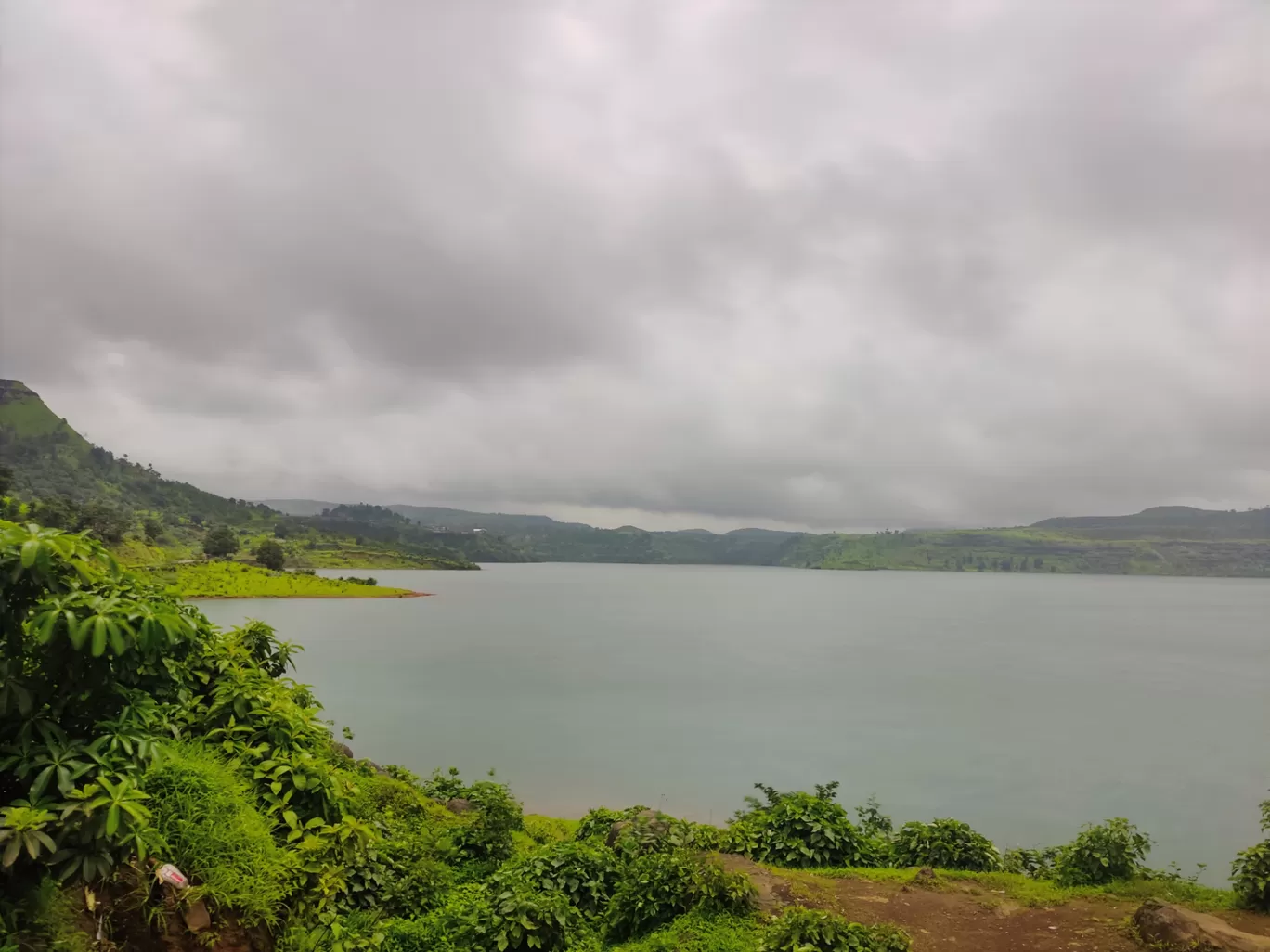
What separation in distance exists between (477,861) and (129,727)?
327 inches

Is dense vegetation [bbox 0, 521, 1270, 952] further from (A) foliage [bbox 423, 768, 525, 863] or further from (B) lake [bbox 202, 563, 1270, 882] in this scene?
(B) lake [bbox 202, 563, 1270, 882]

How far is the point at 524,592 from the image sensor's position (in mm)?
119875

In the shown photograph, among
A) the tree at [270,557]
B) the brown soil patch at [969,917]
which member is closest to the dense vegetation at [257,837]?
the brown soil patch at [969,917]

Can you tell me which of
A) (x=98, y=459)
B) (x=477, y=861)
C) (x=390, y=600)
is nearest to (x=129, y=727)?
(x=477, y=861)

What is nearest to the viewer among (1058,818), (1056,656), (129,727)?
(129,727)


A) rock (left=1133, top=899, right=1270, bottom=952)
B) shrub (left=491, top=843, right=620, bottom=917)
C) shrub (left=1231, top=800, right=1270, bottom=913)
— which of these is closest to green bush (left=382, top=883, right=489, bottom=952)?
shrub (left=491, top=843, right=620, bottom=917)

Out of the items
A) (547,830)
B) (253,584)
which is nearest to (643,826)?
(547,830)

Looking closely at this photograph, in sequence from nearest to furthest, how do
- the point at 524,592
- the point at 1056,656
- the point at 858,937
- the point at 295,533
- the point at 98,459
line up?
the point at 858,937 < the point at 1056,656 < the point at 524,592 < the point at 295,533 < the point at 98,459

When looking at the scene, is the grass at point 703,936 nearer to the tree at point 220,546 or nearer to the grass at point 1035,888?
the grass at point 1035,888

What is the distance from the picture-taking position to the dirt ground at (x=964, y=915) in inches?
333

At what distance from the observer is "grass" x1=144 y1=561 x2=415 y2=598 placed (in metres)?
79.3

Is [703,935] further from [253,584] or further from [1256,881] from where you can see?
[253,584]

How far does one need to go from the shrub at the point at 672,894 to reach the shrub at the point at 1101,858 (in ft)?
21.1

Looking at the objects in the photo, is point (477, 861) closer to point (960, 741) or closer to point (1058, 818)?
point (1058, 818)
